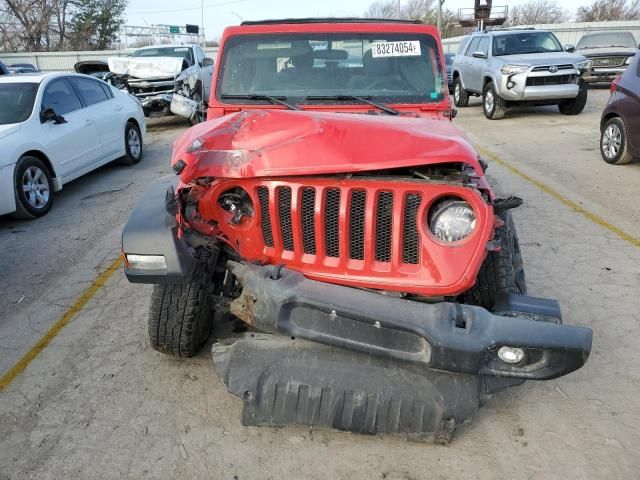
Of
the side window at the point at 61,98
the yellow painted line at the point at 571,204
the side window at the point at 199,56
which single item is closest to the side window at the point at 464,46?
the yellow painted line at the point at 571,204

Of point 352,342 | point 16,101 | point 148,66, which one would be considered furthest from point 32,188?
point 148,66

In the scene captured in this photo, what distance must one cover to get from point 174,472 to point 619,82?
7820 mm

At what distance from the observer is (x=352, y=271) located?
2398 mm

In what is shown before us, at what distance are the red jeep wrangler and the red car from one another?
5546 millimetres

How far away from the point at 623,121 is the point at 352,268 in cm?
660

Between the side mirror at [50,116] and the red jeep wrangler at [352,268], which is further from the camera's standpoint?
the side mirror at [50,116]

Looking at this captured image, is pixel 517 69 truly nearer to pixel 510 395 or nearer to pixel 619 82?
pixel 619 82

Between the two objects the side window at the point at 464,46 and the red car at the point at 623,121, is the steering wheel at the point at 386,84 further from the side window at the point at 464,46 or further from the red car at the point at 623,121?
the side window at the point at 464,46

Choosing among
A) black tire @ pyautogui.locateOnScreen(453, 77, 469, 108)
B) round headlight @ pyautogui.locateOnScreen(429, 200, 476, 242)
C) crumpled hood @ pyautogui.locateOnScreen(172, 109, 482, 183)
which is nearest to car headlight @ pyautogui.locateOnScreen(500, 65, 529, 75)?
black tire @ pyautogui.locateOnScreen(453, 77, 469, 108)

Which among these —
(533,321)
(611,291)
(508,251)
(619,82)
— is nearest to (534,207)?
(611,291)

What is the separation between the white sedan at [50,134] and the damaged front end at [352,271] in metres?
4.14

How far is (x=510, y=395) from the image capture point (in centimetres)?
285

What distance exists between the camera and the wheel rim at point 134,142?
8.66m

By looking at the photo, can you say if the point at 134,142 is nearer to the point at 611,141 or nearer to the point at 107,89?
the point at 107,89
